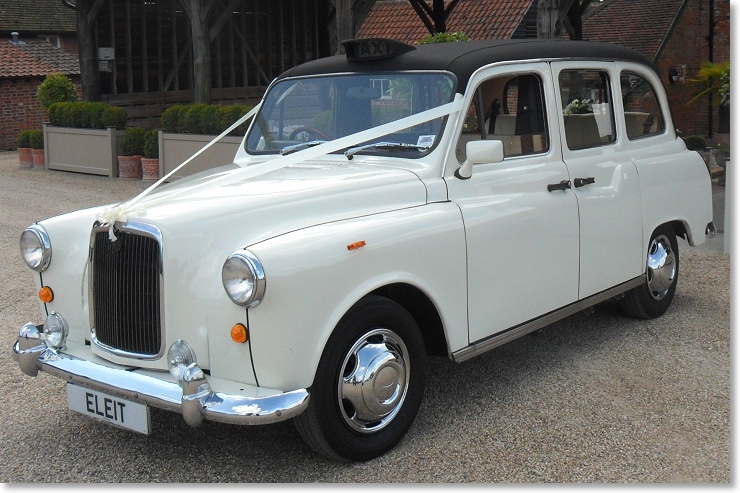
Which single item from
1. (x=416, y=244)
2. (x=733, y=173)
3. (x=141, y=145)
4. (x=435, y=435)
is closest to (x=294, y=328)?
(x=416, y=244)

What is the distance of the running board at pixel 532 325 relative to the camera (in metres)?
4.27

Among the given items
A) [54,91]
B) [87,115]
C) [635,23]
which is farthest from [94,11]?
[635,23]

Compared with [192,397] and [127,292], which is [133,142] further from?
[192,397]

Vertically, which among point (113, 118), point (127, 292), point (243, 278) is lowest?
point (127, 292)

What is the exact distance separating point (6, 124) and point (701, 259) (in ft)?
71.9

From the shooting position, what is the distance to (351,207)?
4.05 meters

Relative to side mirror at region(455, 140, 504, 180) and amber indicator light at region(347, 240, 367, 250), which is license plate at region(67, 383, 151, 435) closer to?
amber indicator light at region(347, 240, 367, 250)

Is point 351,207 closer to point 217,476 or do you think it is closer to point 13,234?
point 217,476

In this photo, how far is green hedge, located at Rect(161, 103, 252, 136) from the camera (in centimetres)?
1380

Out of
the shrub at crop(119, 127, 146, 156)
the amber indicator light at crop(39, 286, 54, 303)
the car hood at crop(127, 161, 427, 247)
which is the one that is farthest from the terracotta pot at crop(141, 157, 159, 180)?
the amber indicator light at crop(39, 286, 54, 303)

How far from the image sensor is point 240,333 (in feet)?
11.4

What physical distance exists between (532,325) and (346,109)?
154 centimetres

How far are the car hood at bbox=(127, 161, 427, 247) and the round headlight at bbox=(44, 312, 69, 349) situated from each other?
702 mm

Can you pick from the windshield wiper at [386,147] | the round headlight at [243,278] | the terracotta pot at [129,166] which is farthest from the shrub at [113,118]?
the round headlight at [243,278]
